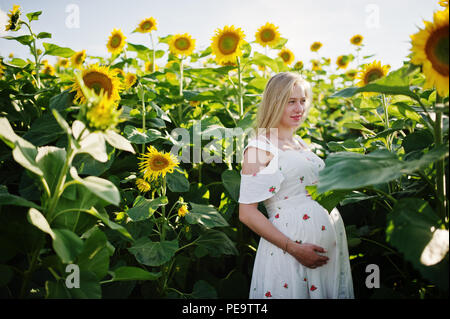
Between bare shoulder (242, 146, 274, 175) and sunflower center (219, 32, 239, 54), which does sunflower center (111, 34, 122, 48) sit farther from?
bare shoulder (242, 146, 274, 175)

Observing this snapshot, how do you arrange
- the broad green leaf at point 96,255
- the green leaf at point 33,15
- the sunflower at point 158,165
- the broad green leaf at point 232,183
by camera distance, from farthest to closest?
the green leaf at point 33,15, the broad green leaf at point 232,183, the sunflower at point 158,165, the broad green leaf at point 96,255

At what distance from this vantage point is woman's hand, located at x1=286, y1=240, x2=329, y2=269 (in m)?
1.42

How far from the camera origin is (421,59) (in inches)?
38.4

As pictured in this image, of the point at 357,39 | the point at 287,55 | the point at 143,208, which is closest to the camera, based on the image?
the point at 143,208

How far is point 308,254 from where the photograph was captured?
56.0 inches

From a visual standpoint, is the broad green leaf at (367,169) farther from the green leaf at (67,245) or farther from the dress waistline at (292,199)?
the green leaf at (67,245)

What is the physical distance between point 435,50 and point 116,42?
2381 millimetres

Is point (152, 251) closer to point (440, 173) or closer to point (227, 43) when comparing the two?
point (440, 173)

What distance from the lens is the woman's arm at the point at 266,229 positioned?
4.68 ft

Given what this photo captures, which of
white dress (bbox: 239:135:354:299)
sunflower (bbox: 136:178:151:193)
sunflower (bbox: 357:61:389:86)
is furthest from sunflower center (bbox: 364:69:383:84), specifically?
sunflower (bbox: 136:178:151:193)

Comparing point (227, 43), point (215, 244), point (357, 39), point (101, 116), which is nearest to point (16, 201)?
point (101, 116)

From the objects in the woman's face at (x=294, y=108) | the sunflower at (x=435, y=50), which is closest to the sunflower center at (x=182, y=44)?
the woman's face at (x=294, y=108)

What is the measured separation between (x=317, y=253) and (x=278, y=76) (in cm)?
99

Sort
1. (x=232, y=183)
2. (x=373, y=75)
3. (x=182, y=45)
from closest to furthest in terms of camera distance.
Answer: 1. (x=232, y=183)
2. (x=373, y=75)
3. (x=182, y=45)
